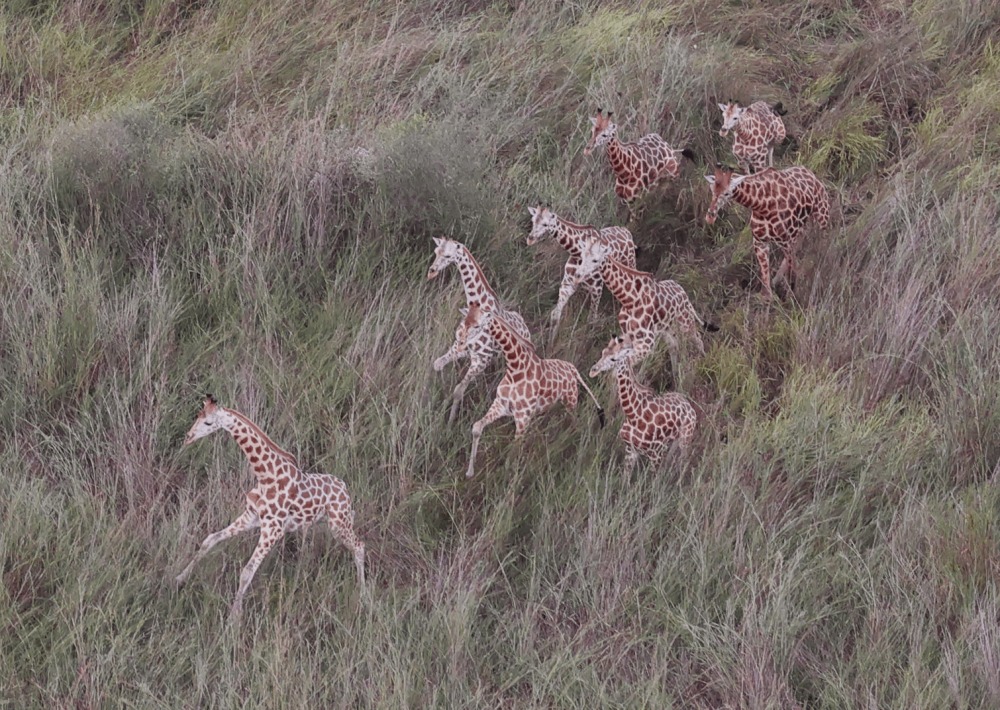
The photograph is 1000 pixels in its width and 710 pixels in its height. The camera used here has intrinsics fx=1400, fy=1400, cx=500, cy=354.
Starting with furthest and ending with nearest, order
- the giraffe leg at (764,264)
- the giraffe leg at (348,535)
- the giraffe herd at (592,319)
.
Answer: the giraffe leg at (764,264), the giraffe leg at (348,535), the giraffe herd at (592,319)

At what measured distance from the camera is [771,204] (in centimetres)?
689

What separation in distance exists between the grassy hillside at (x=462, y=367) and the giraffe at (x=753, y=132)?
365mm

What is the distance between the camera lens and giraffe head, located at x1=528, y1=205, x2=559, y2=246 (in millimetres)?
6410

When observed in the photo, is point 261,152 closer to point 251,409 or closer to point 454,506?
point 251,409

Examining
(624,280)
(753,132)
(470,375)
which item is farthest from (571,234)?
(753,132)

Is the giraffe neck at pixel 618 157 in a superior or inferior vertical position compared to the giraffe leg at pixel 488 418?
superior

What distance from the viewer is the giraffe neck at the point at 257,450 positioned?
498cm

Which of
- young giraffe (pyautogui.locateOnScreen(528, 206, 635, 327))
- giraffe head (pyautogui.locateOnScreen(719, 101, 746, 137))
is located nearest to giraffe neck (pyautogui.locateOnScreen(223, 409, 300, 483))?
young giraffe (pyautogui.locateOnScreen(528, 206, 635, 327))

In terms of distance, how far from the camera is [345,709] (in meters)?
4.83

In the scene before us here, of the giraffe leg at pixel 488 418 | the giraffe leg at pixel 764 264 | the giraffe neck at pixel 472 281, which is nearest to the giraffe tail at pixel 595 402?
the giraffe leg at pixel 488 418

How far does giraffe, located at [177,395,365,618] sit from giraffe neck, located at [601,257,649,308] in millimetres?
1878

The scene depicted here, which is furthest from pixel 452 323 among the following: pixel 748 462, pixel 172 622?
pixel 172 622

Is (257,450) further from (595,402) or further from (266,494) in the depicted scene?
(595,402)

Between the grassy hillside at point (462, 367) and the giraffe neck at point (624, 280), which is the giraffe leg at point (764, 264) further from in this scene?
the giraffe neck at point (624, 280)
